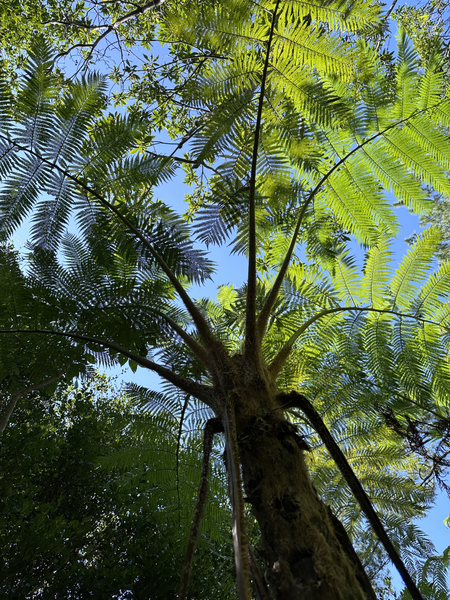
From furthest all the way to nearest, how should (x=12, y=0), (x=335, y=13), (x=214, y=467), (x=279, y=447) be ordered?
1. (x=12, y=0)
2. (x=214, y=467)
3. (x=335, y=13)
4. (x=279, y=447)

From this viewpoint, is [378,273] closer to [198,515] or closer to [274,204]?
[274,204]

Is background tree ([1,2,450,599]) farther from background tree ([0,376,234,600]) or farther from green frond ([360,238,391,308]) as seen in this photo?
background tree ([0,376,234,600])

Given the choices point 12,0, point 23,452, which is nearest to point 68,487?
point 23,452

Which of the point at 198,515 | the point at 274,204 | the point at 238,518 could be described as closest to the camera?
the point at 238,518

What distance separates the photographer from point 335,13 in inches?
75.1

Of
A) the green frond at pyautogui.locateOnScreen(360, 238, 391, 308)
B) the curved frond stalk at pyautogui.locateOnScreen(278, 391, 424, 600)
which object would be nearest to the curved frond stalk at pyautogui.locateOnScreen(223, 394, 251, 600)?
the curved frond stalk at pyautogui.locateOnScreen(278, 391, 424, 600)

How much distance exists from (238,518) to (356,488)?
375 millimetres

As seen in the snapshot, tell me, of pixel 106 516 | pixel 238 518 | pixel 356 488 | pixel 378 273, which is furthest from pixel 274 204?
pixel 106 516

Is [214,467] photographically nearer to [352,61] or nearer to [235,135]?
[235,135]

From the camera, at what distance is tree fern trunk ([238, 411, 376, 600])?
32.9 inches

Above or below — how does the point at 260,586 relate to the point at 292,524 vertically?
below

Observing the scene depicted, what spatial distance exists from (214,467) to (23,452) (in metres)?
1.58

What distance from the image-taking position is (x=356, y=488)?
3.22 feet

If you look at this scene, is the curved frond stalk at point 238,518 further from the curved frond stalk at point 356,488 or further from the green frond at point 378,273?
the green frond at point 378,273
